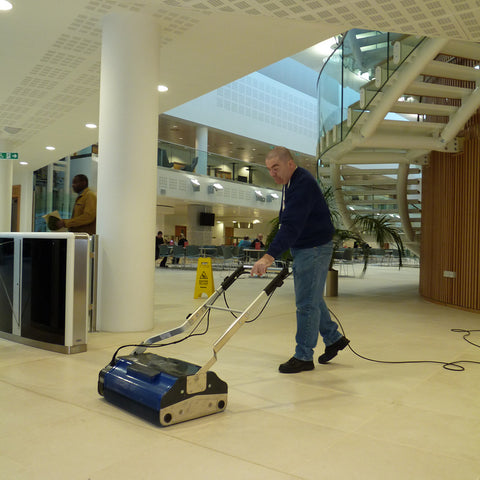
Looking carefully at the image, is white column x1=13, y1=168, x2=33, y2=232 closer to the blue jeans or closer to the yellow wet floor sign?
the yellow wet floor sign

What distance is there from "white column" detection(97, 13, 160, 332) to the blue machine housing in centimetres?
225

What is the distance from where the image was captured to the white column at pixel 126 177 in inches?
199

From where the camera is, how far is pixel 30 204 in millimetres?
16656

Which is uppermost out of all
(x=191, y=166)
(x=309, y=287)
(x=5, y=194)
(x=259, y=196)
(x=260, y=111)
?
(x=260, y=111)

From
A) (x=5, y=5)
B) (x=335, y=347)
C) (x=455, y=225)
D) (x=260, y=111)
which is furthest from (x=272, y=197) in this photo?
(x=335, y=347)

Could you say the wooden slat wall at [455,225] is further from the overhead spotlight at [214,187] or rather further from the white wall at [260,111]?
the overhead spotlight at [214,187]

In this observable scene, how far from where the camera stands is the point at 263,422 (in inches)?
101

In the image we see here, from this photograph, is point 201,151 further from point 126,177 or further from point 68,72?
point 126,177

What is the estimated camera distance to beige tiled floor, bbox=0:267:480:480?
2027 mm

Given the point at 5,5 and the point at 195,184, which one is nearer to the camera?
the point at 5,5


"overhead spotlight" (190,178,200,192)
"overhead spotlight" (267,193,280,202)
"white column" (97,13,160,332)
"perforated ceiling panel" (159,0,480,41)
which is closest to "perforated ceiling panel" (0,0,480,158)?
"perforated ceiling panel" (159,0,480,41)

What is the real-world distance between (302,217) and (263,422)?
4.54 feet

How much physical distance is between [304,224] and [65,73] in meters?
5.61

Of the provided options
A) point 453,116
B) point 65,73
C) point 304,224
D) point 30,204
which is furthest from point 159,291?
point 30,204
